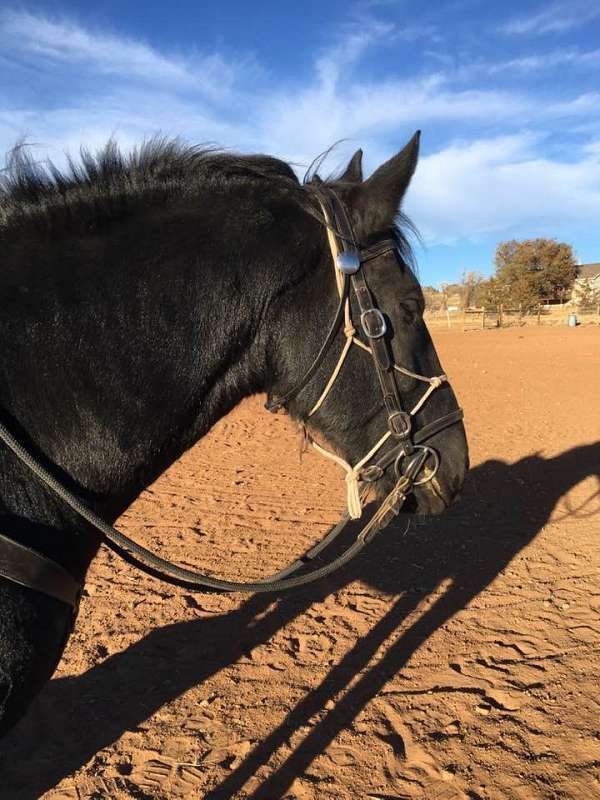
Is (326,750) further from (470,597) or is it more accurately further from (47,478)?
(47,478)

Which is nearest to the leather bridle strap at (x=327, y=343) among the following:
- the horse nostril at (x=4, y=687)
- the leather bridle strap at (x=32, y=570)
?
the leather bridle strap at (x=32, y=570)

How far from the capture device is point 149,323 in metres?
1.65

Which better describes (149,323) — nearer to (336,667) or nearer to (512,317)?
(336,667)

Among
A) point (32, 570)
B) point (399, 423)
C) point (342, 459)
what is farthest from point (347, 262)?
point (32, 570)

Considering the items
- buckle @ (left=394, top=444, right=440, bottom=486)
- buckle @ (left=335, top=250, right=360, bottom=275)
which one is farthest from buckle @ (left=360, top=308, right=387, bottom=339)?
buckle @ (left=394, top=444, right=440, bottom=486)

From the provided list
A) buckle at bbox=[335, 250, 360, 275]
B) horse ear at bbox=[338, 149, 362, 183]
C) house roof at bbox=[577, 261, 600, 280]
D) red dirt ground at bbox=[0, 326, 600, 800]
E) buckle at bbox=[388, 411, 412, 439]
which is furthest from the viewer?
house roof at bbox=[577, 261, 600, 280]

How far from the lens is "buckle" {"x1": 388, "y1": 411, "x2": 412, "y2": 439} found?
1989 millimetres

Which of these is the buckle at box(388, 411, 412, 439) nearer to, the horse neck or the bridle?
the bridle

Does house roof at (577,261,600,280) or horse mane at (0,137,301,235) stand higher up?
house roof at (577,261,600,280)

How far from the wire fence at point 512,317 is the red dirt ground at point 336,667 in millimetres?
36352

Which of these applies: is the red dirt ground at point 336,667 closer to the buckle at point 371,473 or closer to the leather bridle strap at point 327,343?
the buckle at point 371,473

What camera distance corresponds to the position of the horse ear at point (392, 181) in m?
1.86

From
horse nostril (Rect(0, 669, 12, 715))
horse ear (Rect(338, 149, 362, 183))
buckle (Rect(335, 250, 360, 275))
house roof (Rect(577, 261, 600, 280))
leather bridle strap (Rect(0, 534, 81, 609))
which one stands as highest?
house roof (Rect(577, 261, 600, 280))

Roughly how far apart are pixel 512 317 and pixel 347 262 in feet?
162
